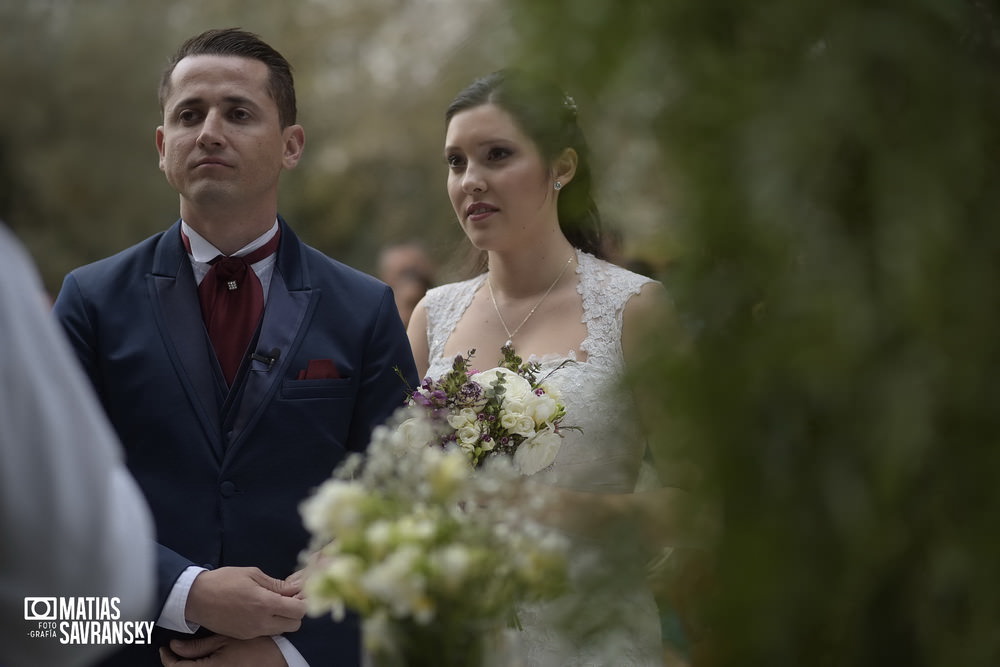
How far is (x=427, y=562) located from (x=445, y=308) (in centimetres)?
258

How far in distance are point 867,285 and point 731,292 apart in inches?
7.2

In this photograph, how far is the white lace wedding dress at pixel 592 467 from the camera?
147 centimetres

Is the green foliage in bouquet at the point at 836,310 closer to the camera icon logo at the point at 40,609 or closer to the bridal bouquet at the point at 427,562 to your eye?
the bridal bouquet at the point at 427,562

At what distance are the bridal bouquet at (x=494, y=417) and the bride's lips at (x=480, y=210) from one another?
0.89m

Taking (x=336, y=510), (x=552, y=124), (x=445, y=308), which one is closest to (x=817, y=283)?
(x=552, y=124)

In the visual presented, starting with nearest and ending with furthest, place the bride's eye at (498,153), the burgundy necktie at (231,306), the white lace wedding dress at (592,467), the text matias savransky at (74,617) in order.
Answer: the text matias savransky at (74,617) < the white lace wedding dress at (592,467) < the burgundy necktie at (231,306) < the bride's eye at (498,153)

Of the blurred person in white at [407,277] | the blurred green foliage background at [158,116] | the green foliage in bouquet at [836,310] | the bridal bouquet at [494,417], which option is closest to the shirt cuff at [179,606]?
the bridal bouquet at [494,417]

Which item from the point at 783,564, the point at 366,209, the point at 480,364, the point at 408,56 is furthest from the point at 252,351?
the point at 366,209

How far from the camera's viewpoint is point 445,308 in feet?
13.9

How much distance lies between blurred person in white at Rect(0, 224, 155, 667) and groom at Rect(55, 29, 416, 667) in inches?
59.7

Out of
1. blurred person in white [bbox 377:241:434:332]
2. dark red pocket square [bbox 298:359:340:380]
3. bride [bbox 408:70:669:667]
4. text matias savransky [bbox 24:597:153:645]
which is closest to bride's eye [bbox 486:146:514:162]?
bride [bbox 408:70:669:667]

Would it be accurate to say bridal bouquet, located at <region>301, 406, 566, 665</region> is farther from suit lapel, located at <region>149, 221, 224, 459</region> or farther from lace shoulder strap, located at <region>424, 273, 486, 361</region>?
lace shoulder strap, located at <region>424, 273, 486, 361</region>

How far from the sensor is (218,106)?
3.08m

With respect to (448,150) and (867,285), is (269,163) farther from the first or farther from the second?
(867,285)
